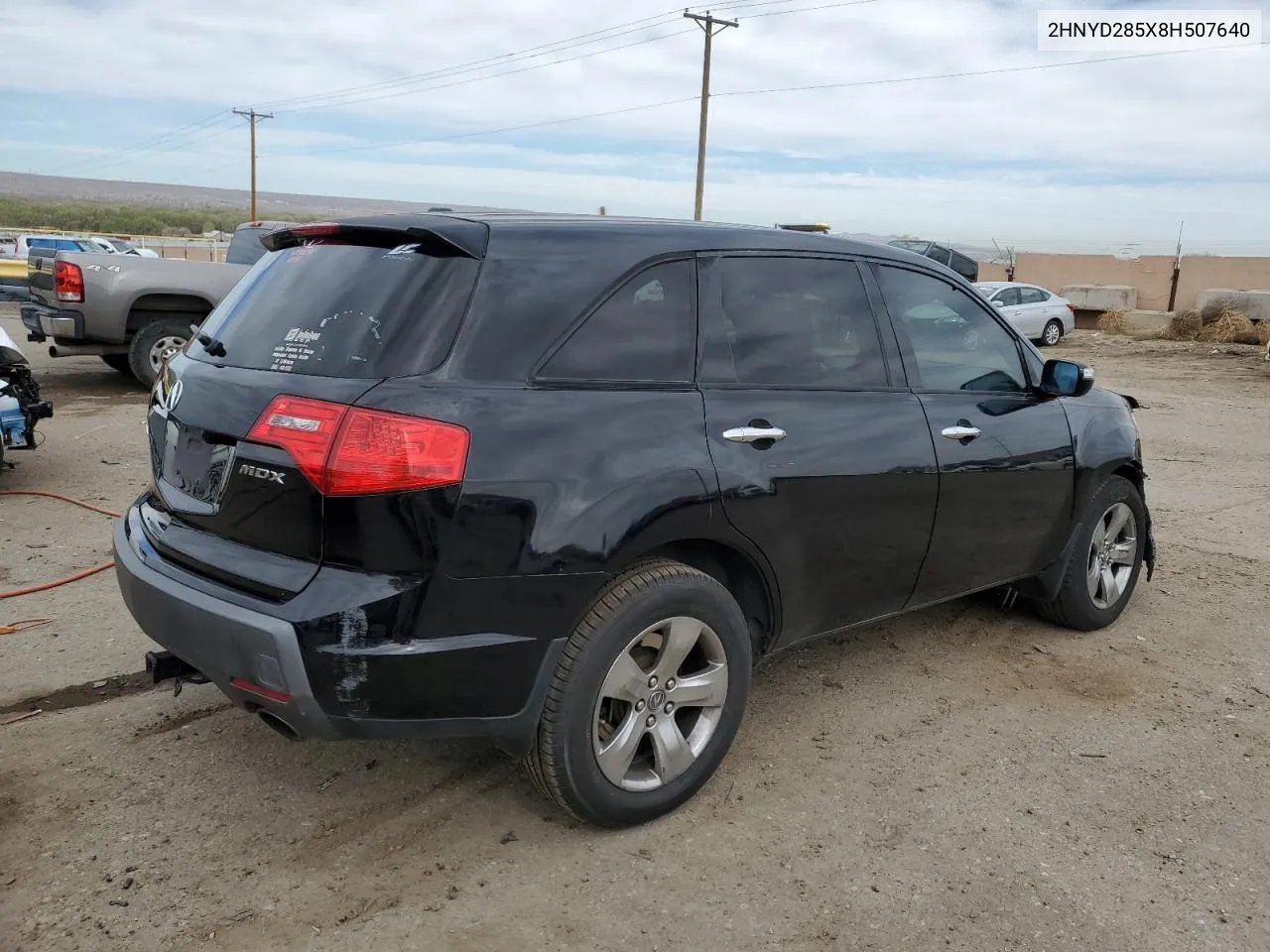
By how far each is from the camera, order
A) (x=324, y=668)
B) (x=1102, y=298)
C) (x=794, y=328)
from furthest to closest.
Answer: (x=1102, y=298) → (x=794, y=328) → (x=324, y=668)

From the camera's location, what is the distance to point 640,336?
3.11 meters

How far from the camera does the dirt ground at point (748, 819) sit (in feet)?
8.87

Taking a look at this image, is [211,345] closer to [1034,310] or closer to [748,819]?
[748,819]

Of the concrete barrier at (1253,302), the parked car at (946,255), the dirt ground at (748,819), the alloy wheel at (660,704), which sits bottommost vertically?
the dirt ground at (748,819)

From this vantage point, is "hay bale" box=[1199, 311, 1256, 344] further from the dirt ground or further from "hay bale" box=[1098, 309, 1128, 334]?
the dirt ground

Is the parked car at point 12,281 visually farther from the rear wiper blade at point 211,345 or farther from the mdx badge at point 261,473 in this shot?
the mdx badge at point 261,473

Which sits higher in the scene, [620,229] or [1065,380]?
[620,229]

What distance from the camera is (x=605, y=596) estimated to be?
115 inches

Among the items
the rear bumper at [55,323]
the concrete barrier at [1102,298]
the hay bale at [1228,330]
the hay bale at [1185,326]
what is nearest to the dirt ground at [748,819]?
the rear bumper at [55,323]

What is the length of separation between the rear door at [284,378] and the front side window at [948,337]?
5.89 ft

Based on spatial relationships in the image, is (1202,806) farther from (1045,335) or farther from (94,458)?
(1045,335)

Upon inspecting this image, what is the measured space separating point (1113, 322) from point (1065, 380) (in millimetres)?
25866

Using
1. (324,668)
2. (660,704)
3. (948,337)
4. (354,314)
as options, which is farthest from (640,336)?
(948,337)

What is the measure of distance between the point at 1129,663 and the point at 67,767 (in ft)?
13.8
